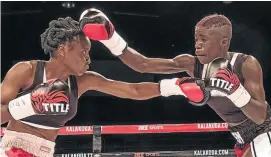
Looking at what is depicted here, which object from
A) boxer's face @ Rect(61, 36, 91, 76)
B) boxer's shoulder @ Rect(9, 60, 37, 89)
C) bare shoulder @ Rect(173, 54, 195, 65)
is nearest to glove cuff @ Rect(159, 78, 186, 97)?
bare shoulder @ Rect(173, 54, 195, 65)

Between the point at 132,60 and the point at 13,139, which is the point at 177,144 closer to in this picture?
the point at 132,60

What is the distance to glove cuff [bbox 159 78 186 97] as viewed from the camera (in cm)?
184

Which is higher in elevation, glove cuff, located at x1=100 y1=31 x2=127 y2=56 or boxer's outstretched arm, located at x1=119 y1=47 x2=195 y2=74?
glove cuff, located at x1=100 y1=31 x2=127 y2=56

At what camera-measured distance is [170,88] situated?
1.87 meters

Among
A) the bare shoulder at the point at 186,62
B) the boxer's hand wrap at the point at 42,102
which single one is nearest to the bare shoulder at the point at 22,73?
the boxer's hand wrap at the point at 42,102

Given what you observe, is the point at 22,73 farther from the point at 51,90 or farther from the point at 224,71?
the point at 224,71

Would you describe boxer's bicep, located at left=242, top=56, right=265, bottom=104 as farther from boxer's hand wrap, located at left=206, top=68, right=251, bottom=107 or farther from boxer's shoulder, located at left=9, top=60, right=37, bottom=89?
boxer's shoulder, located at left=9, top=60, right=37, bottom=89

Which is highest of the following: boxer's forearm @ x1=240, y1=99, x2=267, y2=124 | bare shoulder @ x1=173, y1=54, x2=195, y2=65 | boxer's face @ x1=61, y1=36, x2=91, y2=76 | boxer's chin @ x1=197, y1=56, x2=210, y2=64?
bare shoulder @ x1=173, y1=54, x2=195, y2=65

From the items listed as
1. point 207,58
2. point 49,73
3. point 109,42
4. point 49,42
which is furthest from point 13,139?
point 207,58

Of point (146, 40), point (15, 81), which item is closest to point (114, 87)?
point (15, 81)

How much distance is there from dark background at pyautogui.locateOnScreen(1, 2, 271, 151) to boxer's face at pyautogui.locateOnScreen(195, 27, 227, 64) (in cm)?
199

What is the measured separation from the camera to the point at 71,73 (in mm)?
1893

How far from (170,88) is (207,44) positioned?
13.2 inches

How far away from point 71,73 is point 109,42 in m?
0.23
